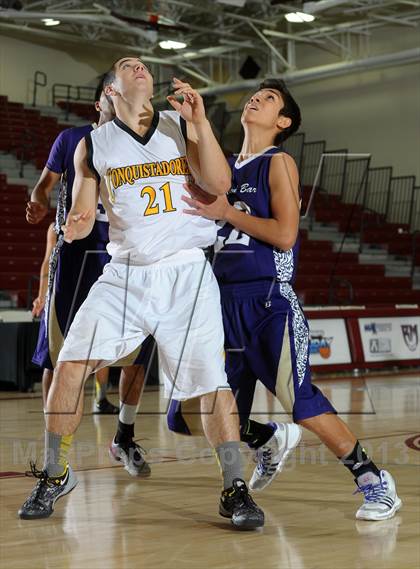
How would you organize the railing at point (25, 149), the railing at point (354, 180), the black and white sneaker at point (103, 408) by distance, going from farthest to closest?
the railing at point (354, 180), the railing at point (25, 149), the black and white sneaker at point (103, 408)

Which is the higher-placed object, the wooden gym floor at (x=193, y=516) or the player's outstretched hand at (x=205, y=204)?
the player's outstretched hand at (x=205, y=204)

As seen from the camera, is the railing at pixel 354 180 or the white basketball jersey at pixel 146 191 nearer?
the white basketball jersey at pixel 146 191

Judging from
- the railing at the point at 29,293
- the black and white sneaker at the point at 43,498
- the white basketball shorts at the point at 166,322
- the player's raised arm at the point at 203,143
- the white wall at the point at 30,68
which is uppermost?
the white wall at the point at 30,68

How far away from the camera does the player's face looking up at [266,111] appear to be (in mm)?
4293

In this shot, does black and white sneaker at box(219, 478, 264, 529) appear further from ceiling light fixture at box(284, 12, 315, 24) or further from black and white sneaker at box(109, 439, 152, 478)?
ceiling light fixture at box(284, 12, 315, 24)

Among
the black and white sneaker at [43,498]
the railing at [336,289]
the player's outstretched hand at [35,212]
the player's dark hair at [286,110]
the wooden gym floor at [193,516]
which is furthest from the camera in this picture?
the railing at [336,289]

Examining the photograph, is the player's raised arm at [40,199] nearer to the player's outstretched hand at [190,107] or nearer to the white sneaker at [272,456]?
the player's outstretched hand at [190,107]

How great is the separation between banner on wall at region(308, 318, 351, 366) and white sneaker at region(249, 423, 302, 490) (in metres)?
7.80

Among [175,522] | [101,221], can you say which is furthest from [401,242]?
[175,522]

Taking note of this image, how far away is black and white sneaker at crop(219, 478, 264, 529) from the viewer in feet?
12.2

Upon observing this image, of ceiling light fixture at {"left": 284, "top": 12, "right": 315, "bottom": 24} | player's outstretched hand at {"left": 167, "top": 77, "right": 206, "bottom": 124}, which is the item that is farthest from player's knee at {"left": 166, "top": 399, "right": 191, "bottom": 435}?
ceiling light fixture at {"left": 284, "top": 12, "right": 315, "bottom": 24}

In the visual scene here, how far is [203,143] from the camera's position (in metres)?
3.75

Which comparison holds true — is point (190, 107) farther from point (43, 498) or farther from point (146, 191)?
point (43, 498)

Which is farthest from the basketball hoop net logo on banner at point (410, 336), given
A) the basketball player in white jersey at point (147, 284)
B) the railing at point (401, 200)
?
the basketball player in white jersey at point (147, 284)
